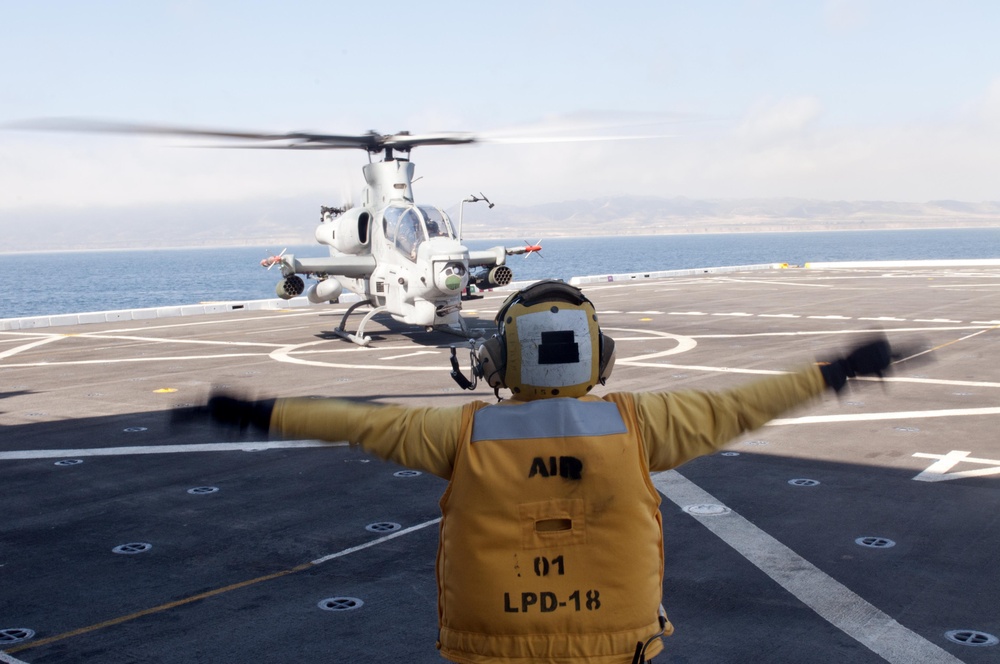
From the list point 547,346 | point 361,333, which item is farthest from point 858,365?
point 361,333

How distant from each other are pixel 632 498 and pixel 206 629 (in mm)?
4647

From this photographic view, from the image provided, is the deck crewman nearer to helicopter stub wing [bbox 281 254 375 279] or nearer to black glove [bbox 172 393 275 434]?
black glove [bbox 172 393 275 434]

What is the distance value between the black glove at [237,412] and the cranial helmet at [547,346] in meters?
0.93

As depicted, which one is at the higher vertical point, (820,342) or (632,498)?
(632,498)

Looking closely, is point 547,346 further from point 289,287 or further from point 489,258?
point 489,258

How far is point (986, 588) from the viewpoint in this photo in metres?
7.45

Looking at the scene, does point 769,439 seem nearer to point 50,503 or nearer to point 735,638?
point 735,638

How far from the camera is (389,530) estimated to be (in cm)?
925

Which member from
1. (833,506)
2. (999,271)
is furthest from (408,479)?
(999,271)

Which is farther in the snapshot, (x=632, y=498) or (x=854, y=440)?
(x=854, y=440)

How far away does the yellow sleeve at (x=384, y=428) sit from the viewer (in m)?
3.67

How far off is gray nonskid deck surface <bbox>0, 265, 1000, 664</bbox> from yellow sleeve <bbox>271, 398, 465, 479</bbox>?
0.32m

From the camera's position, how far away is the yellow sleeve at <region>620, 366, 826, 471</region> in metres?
3.74

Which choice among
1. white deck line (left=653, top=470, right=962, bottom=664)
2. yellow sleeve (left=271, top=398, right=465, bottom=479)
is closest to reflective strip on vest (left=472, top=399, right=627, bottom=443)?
yellow sleeve (left=271, top=398, right=465, bottom=479)
